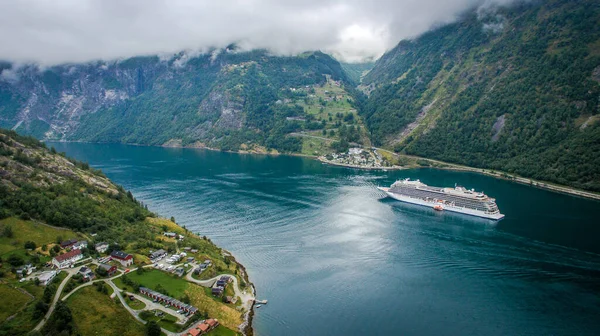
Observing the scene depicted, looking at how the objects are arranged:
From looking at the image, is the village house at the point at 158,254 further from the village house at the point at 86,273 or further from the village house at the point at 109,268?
the village house at the point at 86,273

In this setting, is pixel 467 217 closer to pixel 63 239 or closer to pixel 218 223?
pixel 218 223

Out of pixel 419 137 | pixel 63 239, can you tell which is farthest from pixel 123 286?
pixel 419 137

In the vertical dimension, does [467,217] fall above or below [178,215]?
above

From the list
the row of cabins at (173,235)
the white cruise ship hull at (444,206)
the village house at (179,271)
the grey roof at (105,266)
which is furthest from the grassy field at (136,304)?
the white cruise ship hull at (444,206)

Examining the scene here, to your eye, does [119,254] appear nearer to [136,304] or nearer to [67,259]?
[67,259]

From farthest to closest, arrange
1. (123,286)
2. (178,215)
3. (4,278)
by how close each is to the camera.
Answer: (178,215), (123,286), (4,278)

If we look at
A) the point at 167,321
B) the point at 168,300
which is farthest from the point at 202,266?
the point at 167,321

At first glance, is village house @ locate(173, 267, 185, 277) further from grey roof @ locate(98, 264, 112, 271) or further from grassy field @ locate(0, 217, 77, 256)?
grassy field @ locate(0, 217, 77, 256)
